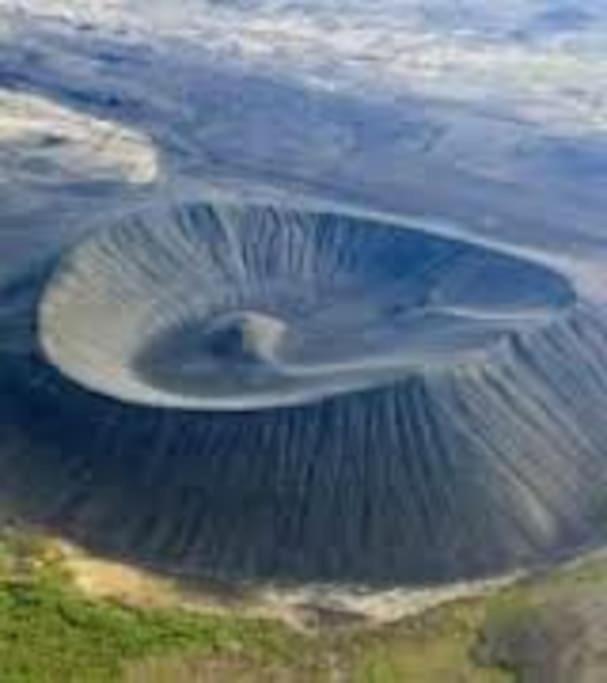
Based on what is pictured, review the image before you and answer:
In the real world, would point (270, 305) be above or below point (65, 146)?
above

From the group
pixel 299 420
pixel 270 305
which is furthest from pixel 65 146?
pixel 299 420

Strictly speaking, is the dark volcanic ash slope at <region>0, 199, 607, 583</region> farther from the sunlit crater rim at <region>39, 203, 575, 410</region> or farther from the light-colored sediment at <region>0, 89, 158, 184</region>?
the light-colored sediment at <region>0, 89, 158, 184</region>

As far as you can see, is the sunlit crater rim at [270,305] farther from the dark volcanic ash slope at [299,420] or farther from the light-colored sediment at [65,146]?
the light-colored sediment at [65,146]

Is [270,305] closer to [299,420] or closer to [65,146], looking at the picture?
[299,420]

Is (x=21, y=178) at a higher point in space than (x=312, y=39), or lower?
higher

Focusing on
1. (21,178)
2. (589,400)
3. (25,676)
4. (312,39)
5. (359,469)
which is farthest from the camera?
(312,39)

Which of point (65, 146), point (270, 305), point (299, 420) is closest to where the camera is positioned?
point (299, 420)

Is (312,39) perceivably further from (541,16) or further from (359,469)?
(359,469)

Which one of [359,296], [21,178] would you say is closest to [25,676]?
[359,296]

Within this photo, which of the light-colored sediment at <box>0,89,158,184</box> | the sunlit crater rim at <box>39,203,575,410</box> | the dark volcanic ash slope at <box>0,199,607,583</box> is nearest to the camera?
the dark volcanic ash slope at <box>0,199,607,583</box>

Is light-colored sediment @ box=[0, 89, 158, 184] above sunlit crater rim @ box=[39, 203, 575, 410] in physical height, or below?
below

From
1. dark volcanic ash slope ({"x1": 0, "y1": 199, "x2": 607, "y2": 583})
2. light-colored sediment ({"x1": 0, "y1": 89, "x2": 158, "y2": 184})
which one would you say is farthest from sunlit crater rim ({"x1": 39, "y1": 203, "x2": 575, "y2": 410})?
light-colored sediment ({"x1": 0, "y1": 89, "x2": 158, "y2": 184})
